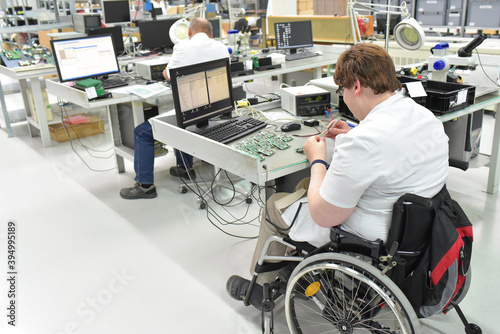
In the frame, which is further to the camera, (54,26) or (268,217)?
(54,26)

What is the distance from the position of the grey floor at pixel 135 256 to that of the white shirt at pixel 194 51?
90 cm

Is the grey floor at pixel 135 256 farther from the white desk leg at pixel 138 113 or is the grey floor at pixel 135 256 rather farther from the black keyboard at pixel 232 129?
the black keyboard at pixel 232 129

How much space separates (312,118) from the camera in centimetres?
239

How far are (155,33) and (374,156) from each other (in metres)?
4.10

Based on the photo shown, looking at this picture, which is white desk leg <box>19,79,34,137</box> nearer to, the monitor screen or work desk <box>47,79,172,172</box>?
work desk <box>47,79,172,172</box>

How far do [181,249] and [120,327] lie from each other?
0.67 m

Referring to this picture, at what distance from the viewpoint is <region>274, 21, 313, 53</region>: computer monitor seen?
15.5 ft

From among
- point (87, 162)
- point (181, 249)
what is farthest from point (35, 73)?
point (181, 249)

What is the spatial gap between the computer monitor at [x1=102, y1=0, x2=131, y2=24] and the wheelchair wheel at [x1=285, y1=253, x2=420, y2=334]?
429 centimetres

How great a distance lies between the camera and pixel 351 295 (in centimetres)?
155

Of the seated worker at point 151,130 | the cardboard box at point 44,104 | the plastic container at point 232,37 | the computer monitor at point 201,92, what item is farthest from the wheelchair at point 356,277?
the cardboard box at point 44,104

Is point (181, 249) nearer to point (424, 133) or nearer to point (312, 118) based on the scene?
point (312, 118)

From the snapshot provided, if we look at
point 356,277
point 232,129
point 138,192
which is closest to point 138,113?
point 138,192

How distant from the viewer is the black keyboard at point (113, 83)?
3474mm
